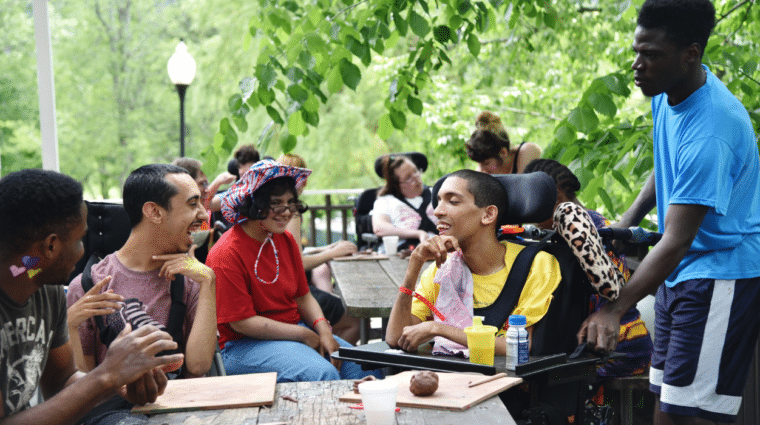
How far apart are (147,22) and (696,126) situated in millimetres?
22307

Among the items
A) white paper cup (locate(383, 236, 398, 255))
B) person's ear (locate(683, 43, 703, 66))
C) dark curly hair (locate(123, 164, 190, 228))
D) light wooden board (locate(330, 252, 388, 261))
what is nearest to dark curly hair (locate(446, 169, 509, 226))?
person's ear (locate(683, 43, 703, 66))

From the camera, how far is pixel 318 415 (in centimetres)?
180

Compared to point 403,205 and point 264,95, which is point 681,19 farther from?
point 403,205

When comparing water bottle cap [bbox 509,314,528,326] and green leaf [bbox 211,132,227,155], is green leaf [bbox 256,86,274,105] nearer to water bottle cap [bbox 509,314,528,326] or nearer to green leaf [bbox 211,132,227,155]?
green leaf [bbox 211,132,227,155]

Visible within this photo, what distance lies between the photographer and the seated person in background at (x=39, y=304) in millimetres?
1565

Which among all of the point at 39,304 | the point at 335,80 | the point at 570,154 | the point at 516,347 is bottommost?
the point at 516,347

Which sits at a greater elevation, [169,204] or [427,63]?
[427,63]

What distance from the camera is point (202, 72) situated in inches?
671

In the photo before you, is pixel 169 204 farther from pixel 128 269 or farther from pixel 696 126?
pixel 696 126

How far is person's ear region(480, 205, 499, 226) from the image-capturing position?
268cm

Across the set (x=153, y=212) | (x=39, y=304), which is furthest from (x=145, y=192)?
(x=39, y=304)

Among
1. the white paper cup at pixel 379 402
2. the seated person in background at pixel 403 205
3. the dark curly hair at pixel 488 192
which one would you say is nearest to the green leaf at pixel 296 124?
the dark curly hair at pixel 488 192

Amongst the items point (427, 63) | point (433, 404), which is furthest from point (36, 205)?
point (427, 63)

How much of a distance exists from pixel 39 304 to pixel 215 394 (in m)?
0.52
